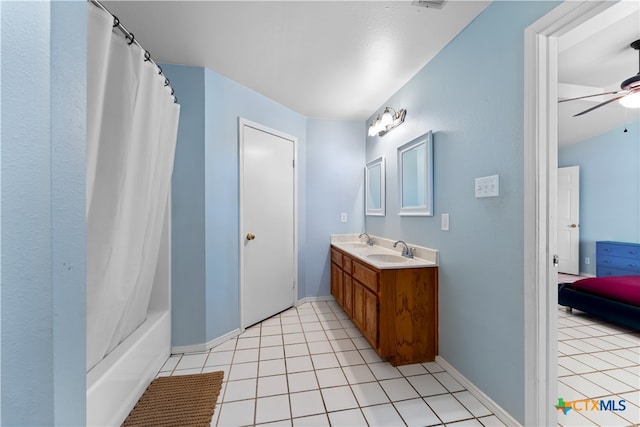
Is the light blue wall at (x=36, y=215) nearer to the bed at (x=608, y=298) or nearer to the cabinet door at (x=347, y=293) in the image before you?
the cabinet door at (x=347, y=293)

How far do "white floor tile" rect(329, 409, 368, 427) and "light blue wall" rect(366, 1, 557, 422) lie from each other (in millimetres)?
763

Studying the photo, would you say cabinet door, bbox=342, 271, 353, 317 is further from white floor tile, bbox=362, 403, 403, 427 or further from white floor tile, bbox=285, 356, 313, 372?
white floor tile, bbox=362, 403, 403, 427

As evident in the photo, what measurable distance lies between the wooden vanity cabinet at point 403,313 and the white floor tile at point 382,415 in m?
0.41

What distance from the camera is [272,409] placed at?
1.49 m

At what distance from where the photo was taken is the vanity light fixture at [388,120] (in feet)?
8.07

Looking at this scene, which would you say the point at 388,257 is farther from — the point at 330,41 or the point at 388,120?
the point at 330,41

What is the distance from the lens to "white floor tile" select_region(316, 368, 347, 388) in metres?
1.71

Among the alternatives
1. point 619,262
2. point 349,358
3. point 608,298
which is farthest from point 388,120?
point 619,262

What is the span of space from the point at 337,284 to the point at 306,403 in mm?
1529

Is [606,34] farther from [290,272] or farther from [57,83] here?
[290,272]

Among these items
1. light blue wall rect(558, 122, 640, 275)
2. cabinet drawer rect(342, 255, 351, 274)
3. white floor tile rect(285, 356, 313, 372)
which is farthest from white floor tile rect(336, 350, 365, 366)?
light blue wall rect(558, 122, 640, 275)

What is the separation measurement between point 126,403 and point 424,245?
2.21 m

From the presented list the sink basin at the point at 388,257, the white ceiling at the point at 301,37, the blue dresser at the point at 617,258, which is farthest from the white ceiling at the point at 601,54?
the blue dresser at the point at 617,258

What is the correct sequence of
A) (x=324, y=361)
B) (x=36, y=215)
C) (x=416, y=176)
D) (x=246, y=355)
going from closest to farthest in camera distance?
(x=36, y=215) < (x=324, y=361) < (x=246, y=355) < (x=416, y=176)
